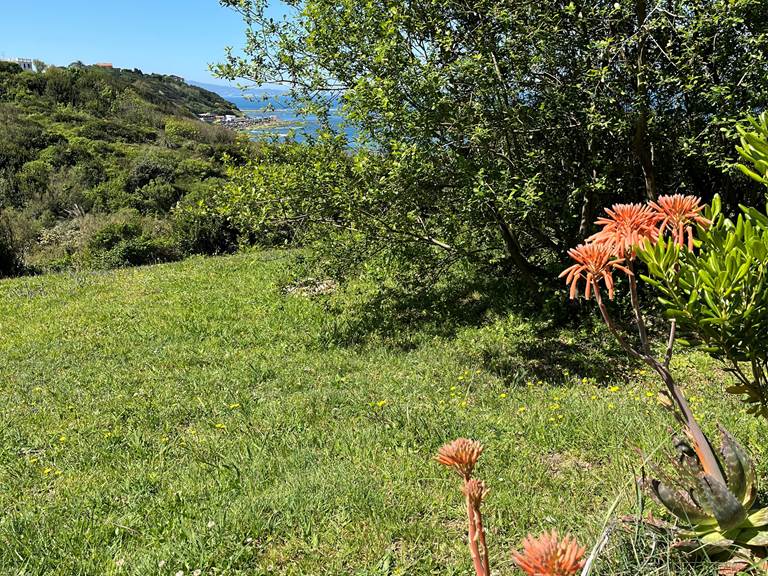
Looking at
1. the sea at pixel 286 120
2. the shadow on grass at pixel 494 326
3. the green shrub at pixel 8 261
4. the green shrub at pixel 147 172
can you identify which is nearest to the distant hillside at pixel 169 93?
the green shrub at pixel 147 172

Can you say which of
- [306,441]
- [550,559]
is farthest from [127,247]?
[550,559]

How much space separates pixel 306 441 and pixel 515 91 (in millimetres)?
3937

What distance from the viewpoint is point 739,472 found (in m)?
1.94

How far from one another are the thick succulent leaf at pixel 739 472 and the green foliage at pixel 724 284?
1.21ft

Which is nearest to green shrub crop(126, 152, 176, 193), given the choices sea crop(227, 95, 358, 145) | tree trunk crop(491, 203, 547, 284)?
sea crop(227, 95, 358, 145)

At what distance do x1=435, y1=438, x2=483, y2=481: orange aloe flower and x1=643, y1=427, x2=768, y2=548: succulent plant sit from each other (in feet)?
3.38

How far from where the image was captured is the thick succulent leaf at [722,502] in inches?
70.4

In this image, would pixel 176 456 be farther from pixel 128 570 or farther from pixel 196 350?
pixel 196 350

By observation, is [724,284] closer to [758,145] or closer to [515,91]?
[758,145]

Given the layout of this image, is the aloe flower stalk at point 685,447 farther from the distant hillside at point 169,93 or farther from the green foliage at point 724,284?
the distant hillside at point 169,93

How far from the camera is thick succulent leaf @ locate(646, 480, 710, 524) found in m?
1.92

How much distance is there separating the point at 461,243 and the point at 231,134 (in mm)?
33887

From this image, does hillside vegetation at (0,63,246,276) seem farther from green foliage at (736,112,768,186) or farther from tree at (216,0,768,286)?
green foliage at (736,112,768,186)

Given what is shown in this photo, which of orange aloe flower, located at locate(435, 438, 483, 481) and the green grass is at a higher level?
orange aloe flower, located at locate(435, 438, 483, 481)
